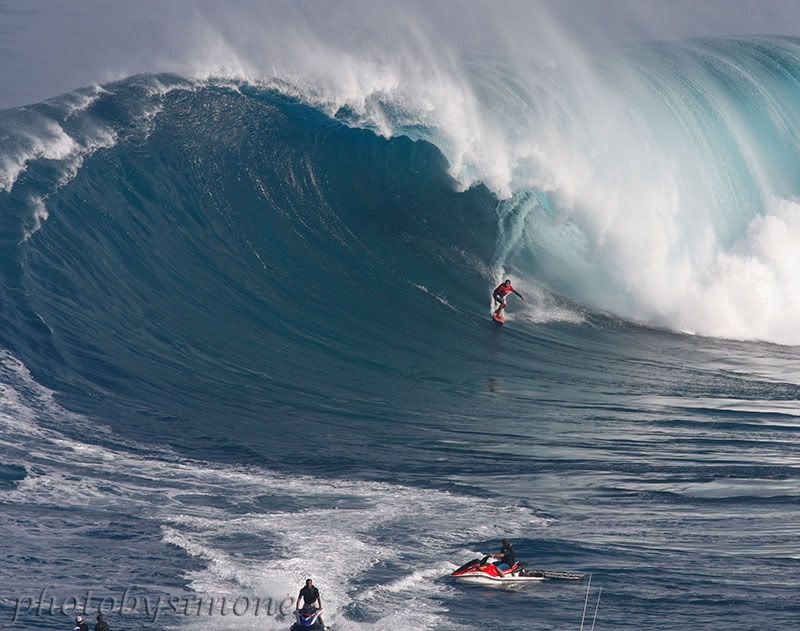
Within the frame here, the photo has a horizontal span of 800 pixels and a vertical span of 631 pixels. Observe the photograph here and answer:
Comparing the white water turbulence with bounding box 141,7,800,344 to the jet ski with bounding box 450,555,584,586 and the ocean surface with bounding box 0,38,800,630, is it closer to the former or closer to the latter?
the ocean surface with bounding box 0,38,800,630

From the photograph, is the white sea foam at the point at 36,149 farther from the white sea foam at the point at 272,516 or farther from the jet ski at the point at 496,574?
the jet ski at the point at 496,574

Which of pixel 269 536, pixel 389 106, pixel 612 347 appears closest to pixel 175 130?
pixel 389 106

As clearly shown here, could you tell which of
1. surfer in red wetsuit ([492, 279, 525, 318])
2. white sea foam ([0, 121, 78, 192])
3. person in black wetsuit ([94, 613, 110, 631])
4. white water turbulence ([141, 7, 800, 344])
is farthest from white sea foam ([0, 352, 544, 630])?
white water turbulence ([141, 7, 800, 344])

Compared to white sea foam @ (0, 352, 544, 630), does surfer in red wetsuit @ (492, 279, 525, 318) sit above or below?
above

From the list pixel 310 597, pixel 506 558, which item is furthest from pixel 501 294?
pixel 310 597

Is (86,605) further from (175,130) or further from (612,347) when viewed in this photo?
(175,130)

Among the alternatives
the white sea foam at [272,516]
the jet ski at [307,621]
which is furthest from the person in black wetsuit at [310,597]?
the white sea foam at [272,516]
